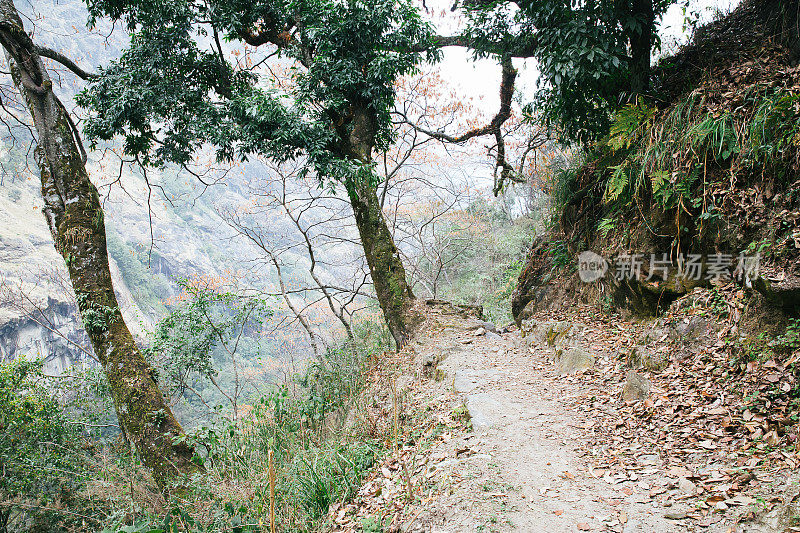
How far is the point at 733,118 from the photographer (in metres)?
3.72

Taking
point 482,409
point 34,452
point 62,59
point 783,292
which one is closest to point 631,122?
point 783,292

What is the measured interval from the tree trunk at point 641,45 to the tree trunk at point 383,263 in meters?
4.40

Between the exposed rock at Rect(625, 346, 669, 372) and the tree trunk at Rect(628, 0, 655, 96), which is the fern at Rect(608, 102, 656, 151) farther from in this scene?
the exposed rock at Rect(625, 346, 669, 372)

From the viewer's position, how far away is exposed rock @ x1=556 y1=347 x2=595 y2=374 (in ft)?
15.3

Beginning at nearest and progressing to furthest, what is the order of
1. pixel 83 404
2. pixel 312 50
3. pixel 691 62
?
pixel 691 62
pixel 312 50
pixel 83 404

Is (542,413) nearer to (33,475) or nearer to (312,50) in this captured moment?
(312,50)

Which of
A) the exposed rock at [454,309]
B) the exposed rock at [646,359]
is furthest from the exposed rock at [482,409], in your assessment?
the exposed rock at [454,309]

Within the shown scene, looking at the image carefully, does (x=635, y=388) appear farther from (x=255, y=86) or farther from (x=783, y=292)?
(x=255, y=86)

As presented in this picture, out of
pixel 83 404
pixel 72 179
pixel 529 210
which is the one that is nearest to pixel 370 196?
pixel 72 179

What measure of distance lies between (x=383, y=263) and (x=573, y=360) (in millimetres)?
3724

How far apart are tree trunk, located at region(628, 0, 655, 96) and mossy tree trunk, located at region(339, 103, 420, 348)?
4284mm

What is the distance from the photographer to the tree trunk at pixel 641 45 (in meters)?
4.79

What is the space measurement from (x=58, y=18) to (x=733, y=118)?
6539 cm

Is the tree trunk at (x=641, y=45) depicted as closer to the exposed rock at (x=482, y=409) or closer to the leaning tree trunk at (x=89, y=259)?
the exposed rock at (x=482, y=409)
